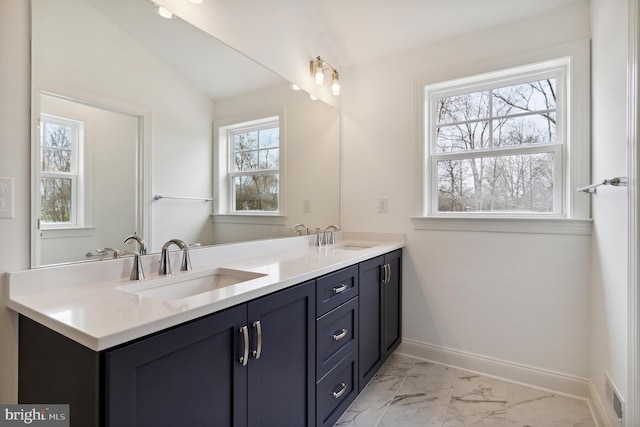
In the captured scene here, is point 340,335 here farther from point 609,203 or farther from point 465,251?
point 609,203

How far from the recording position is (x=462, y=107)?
240 centimetres

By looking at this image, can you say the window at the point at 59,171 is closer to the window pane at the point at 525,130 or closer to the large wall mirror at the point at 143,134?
the large wall mirror at the point at 143,134

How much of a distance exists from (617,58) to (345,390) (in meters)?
2.08

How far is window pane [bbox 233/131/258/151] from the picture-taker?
5.99 ft

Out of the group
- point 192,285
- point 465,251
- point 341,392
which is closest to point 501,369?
point 465,251

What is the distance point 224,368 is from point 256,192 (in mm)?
1142

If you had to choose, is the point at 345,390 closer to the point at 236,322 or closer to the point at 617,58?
the point at 236,322

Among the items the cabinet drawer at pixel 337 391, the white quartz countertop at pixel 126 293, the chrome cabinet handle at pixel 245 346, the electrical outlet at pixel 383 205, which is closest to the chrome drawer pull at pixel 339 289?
the white quartz countertop at pixel 126 293

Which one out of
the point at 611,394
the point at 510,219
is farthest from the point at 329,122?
the point at 611,394

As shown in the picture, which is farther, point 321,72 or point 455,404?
point 321,72

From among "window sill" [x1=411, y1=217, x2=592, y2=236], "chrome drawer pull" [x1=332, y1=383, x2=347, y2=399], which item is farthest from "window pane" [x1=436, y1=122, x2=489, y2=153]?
"chrome drawer pull" [x1=332, y1=383, x2=347, y2=399]

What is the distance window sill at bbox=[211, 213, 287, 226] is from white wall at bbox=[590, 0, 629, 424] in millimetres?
1766

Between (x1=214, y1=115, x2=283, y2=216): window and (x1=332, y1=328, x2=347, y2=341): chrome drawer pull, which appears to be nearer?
(x1=332, y1=328, x2=347, y2=341): chrome drawer pull

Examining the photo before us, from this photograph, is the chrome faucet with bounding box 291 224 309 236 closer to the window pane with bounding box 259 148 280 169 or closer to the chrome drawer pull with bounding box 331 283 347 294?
the window pane with bounding box 259 148 280 169
